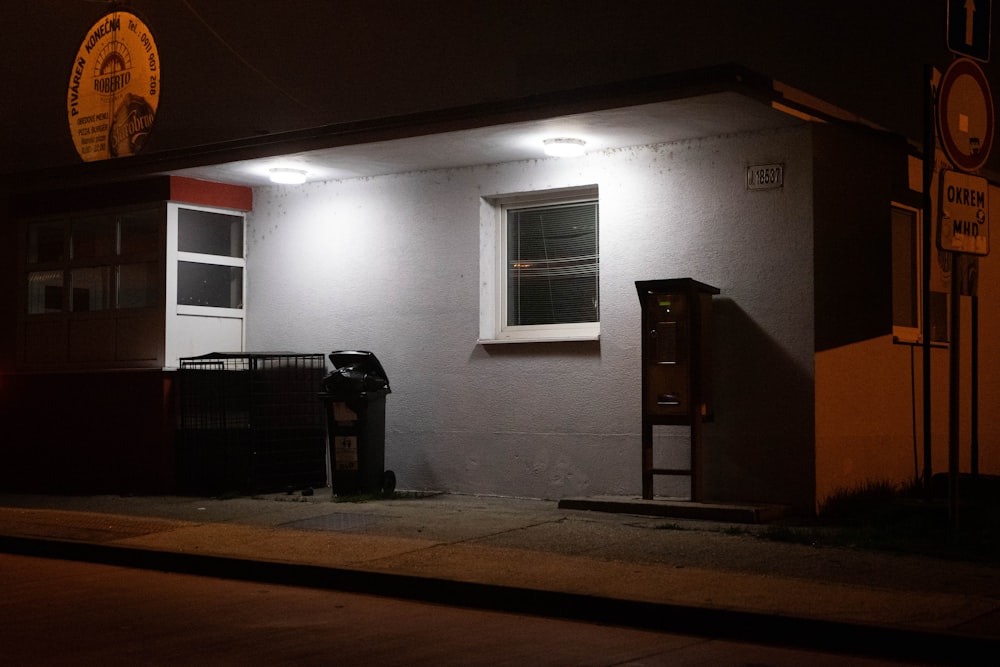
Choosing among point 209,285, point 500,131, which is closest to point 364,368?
point 209,285

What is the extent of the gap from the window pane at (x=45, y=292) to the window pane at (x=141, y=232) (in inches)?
52.1

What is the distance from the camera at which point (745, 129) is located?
35.8 ft

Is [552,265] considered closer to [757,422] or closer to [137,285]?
[757,422]

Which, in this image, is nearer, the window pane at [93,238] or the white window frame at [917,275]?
the white window frame at [917,275]

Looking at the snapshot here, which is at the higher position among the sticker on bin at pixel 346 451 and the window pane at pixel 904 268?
the window pane at pixel 904 268

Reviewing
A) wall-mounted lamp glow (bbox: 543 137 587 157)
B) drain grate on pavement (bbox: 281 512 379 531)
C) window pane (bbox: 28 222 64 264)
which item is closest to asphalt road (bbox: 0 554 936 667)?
drain grate on pavement (bbox: 281 512 379 531)

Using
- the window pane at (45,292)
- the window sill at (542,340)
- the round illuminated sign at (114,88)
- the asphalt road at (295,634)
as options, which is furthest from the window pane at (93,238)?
the asphalt road at (295,634)

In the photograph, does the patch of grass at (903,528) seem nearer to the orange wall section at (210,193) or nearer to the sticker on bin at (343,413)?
the sticker on bin at (343,413)

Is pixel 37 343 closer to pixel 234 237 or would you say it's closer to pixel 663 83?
pixel 234 237

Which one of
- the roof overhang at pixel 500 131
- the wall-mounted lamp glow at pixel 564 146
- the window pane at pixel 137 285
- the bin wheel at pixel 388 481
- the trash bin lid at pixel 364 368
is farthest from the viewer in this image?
the window pane at pixel 137 285

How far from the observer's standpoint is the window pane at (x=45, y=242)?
1498 cm

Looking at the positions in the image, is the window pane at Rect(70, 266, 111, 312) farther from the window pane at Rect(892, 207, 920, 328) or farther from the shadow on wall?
the window pane at Rect(892, 207, 920, 328)

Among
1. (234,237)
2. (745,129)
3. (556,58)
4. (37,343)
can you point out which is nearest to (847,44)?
(556,58)

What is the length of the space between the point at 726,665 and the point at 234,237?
9928 mm
